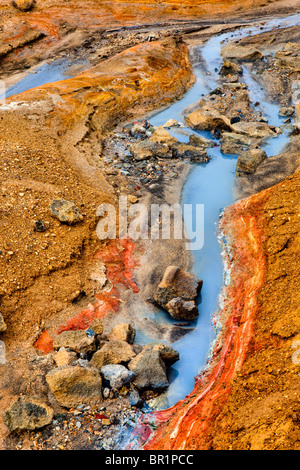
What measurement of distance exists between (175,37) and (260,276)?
19552 mm

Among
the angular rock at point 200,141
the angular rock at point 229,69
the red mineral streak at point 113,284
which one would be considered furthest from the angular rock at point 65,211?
the angular rock at point 229,69

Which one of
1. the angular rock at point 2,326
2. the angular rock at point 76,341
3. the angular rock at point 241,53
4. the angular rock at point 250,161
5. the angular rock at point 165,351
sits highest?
the angular rock at point 241,53

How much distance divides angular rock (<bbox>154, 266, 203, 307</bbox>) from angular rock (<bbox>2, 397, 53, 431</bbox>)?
3.62 m

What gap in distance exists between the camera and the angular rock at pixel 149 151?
46.7ft

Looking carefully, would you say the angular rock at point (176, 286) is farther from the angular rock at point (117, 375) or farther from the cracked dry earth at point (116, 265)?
the angular rock at point (117, 375)

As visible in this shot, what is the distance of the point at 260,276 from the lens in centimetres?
931

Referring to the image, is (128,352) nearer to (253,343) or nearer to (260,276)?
(253,343)

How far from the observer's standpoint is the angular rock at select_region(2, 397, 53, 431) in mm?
6320

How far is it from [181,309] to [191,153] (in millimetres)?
7261

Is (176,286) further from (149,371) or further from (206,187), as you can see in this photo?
(206,187)

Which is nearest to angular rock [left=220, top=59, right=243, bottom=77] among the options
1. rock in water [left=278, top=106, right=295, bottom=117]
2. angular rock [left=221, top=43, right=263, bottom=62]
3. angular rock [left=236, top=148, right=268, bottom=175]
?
angular rock [left=221, top=43, right=263, bottom=62]

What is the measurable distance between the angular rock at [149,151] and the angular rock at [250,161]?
249 cm

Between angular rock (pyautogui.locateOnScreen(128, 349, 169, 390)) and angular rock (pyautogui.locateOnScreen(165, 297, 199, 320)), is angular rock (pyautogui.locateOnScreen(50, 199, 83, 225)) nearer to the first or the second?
angular rock (pyautogui.locateOnScreen(165, 297, 199, 320))

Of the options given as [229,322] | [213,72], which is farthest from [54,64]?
[229,322]
